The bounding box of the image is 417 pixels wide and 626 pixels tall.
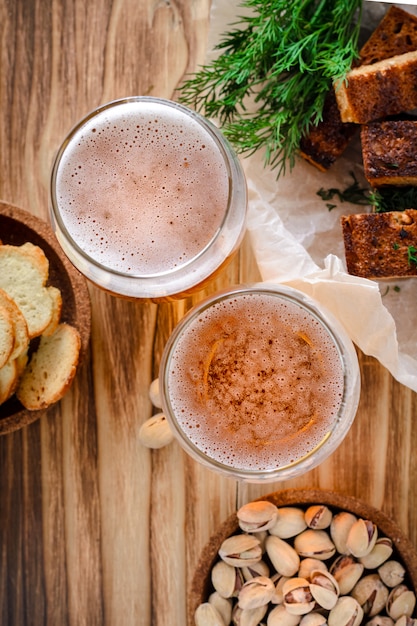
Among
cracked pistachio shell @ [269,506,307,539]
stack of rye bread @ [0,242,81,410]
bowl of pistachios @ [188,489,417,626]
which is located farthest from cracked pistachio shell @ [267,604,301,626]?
stack of rye bread @ [0,242,81,410]

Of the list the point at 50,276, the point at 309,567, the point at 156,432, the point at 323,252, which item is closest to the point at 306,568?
A: the point at 309,567

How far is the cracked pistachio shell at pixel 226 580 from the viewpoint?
1161mm

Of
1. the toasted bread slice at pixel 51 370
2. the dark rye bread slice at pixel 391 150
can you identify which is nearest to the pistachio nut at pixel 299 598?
the toasted bread slice at pixel 51 370

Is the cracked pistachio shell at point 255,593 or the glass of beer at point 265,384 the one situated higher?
the glass of beer at point 265,384

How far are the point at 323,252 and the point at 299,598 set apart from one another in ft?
1.67

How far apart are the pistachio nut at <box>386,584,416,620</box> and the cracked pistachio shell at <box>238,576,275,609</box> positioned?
0.18 metres

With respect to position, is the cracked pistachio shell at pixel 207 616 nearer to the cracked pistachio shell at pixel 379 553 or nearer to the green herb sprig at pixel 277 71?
the cracked pistachio shell at pixel 379 553

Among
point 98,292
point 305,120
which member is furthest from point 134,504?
point 305,120

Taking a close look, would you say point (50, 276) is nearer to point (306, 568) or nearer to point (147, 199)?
point (147, 199)

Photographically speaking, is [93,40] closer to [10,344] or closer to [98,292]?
[98,292]

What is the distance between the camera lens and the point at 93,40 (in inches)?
47.6

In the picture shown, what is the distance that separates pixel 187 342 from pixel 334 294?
22 cm

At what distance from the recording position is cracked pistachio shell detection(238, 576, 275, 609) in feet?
3.75

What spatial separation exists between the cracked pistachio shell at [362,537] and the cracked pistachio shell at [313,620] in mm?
106
